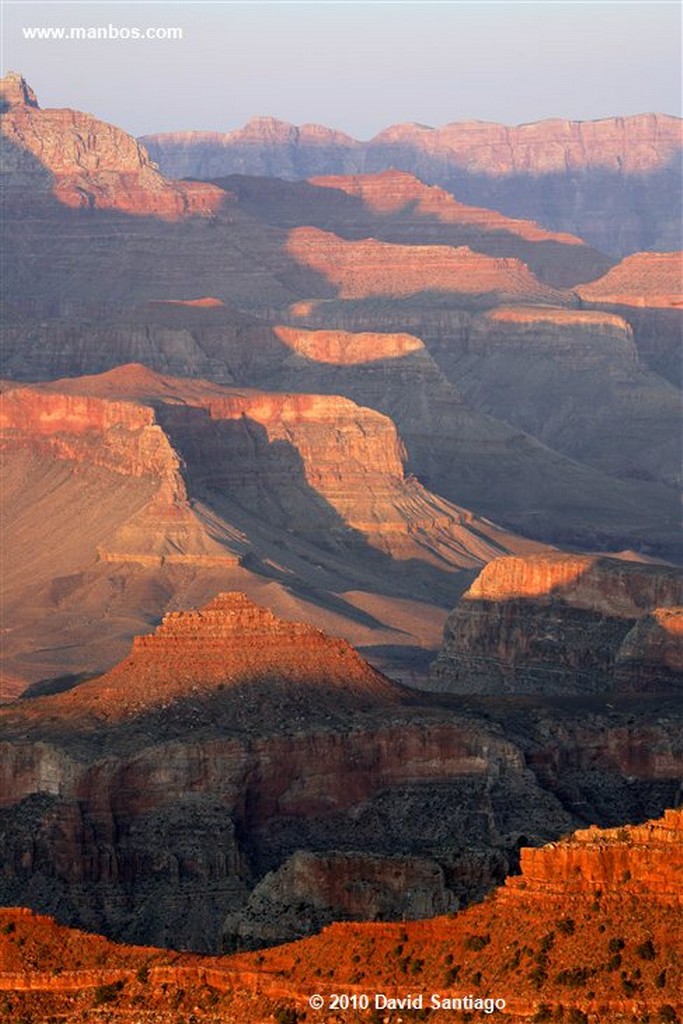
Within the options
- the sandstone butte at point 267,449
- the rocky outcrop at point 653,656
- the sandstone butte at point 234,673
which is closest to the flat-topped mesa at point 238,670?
the sandstone butte at point 234,673

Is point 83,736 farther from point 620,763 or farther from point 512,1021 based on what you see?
point 512,1021

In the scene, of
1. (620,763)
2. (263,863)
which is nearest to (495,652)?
(620,763)

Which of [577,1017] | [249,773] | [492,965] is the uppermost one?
[577,1017]

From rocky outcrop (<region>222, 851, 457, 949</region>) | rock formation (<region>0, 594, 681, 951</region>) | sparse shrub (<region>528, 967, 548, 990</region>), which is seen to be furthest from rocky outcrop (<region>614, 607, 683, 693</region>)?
sparse shrub (<region>528, 967, 548, 990</region>)

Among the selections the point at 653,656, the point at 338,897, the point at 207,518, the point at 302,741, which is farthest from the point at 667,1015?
the point at 207,518

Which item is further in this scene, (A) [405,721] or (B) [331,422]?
(B) [331,422]

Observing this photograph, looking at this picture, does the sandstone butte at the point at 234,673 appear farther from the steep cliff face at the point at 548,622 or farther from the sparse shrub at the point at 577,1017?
the sparse shrub at the point at 577,1017

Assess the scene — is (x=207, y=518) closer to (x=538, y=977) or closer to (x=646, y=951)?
(x=538, y=977)
